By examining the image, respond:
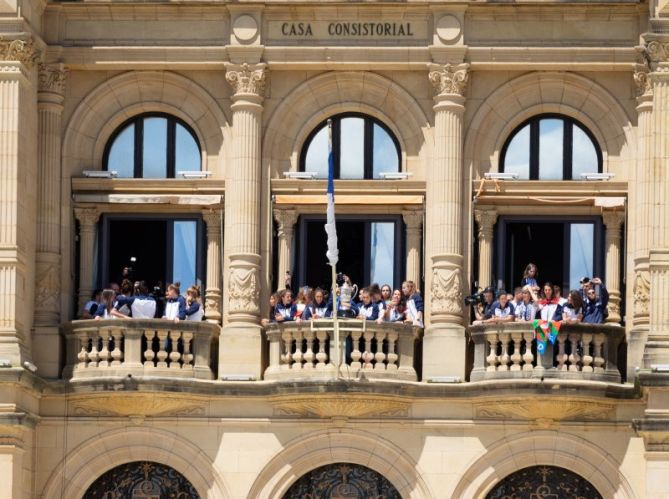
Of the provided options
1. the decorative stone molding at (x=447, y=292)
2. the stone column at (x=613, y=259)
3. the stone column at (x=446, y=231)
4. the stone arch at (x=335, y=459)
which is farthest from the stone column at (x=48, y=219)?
the stone column at (x=613, y=259)

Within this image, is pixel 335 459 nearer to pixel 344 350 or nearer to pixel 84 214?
pixel 344 350

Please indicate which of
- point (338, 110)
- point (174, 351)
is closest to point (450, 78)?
point (338, 110)

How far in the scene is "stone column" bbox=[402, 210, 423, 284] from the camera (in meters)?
52.1

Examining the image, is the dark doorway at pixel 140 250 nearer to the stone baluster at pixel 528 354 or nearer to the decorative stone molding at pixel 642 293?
the stone baluster at pixel 528 354

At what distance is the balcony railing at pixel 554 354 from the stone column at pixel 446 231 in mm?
607

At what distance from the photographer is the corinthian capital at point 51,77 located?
52062 mm

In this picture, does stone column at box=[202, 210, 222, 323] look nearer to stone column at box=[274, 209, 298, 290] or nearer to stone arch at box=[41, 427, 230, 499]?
stone column at box=[274, 209, 298, 290]

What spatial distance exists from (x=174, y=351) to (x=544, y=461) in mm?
6812

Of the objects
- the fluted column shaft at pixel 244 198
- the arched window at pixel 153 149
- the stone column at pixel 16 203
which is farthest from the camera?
the arched window at pixel 153 149

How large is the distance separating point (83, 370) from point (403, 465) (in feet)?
19.4

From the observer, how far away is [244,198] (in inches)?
2039

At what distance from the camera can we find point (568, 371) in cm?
5022

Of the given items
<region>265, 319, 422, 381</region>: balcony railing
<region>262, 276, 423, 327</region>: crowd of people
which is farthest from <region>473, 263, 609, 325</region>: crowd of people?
<region>265, 319, 422, 381</region>: balcony railing

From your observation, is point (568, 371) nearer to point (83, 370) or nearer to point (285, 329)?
point (285, 329)
